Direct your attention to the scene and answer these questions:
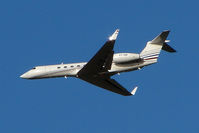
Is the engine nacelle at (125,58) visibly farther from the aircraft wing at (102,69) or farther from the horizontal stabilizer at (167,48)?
the horizontal stabilizer at (167,48)

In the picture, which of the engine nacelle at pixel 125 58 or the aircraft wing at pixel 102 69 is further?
the engine nacelle at pixel 125 58

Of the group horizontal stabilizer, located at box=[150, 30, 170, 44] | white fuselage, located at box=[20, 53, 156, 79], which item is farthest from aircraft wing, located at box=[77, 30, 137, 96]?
horizontal stabilizer, located at box=[150, 30, 170, 44]

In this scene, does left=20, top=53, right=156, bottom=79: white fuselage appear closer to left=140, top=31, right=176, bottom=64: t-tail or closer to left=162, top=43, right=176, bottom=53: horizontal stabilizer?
left=140, top=31, right=176, bottom=64: t-tail

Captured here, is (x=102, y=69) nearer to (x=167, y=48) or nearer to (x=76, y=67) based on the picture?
(x=76, y=67)

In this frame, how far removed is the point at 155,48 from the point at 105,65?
4.37 m

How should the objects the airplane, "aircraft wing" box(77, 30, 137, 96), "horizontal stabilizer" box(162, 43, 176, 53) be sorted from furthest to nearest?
"horizontal stabilizer" box(162, 43, 176, 53), the airplane, "aircraft wing" box(77, 30, 137, 96)

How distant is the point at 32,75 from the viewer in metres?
43.5

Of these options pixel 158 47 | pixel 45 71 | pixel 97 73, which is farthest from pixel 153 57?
pixel 45 71

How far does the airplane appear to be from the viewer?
40.6 metres

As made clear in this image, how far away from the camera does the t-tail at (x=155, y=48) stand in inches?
1649

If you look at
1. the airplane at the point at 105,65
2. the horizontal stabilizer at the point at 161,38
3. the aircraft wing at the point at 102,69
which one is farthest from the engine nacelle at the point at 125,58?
the horizontal stabilizer at the point at 161,38

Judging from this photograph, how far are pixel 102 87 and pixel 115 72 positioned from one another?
3852mm

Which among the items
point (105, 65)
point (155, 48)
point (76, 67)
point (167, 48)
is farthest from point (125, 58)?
point (76, 67)

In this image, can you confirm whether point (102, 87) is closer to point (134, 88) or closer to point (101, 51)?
point (134, 88)
